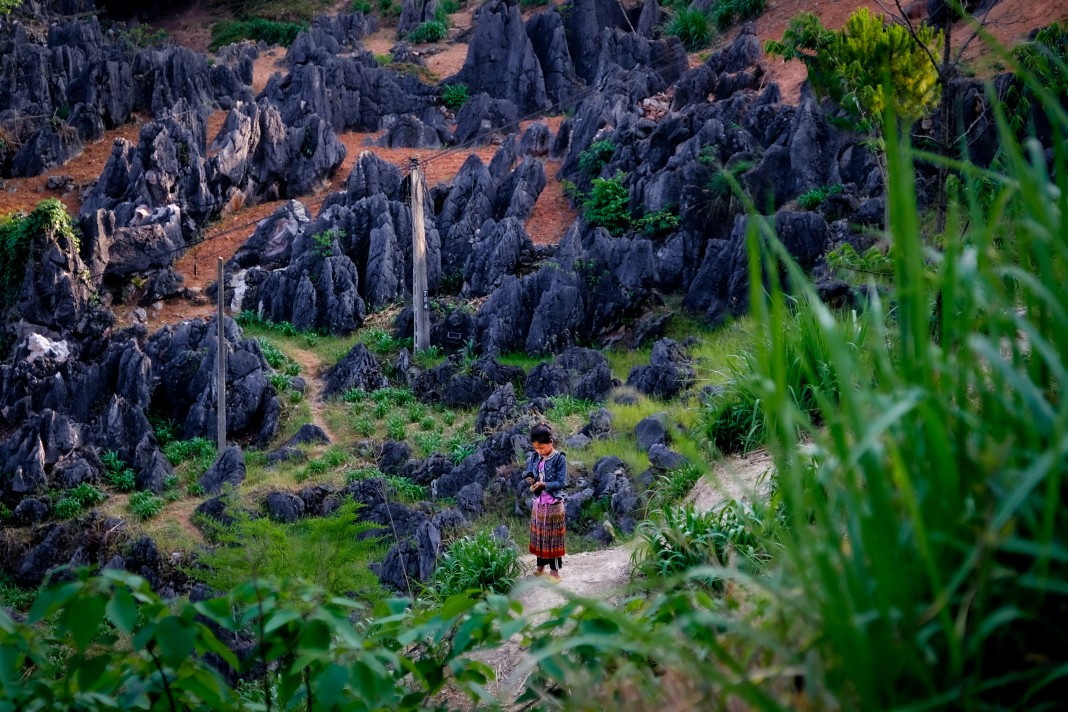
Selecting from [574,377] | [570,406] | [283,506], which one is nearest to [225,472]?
[283,506]

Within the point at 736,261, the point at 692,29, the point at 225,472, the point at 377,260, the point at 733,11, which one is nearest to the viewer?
the point at 225,472

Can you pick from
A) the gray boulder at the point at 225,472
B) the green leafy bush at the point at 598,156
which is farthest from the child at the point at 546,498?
the green leafy bush at the point at 598,156

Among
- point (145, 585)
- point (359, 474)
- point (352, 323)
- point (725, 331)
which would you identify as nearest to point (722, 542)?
point (145, 585)

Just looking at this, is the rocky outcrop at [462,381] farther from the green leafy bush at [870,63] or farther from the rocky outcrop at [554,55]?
the rocky outcrop at [554,55]

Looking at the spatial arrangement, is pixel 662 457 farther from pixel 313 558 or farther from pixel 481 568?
pixel 313 558

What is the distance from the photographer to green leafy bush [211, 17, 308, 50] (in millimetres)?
32844

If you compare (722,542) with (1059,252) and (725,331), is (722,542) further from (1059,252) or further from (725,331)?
(725,331)

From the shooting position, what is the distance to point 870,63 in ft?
27.8

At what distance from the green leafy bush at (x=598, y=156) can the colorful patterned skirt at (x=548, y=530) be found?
→ 15988 millimetres

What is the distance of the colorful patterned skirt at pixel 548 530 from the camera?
20.4ft

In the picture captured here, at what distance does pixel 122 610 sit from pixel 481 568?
201 inches

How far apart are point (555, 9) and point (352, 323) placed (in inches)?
616

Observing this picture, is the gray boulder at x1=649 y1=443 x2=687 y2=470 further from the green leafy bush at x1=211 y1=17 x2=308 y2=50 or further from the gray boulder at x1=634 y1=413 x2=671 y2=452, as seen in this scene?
the green leafy bush at x1=211 y1=17 x2=308 y2=50

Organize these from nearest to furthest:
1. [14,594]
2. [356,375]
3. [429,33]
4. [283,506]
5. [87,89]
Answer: [14,594], [283,506], [356,375], [87,89], [429,33]
